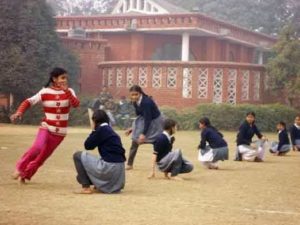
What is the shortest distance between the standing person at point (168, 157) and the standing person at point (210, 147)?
202 cm

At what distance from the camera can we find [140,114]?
12367 mm

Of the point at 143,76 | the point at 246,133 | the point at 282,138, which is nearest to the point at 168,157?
the point at 246,133

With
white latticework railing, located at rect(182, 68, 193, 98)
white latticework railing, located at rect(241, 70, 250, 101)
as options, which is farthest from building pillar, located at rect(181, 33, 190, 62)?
white latticework railing, located at rect(241, 70, 250, 101)

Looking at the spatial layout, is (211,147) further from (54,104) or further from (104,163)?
(104,163)

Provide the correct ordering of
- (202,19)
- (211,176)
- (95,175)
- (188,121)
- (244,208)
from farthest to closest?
(202,19)
(188,121)
(211,176)
(95,175)
(244,208)

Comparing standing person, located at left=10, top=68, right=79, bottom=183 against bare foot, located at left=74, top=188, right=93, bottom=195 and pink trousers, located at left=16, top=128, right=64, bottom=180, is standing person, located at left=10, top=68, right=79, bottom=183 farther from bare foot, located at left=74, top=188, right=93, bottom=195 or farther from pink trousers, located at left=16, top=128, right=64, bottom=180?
bare foot, located at left=74, top=188, right=93, bottom=195

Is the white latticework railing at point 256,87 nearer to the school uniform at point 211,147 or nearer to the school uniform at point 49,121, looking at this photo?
the school uniform at point 211,147

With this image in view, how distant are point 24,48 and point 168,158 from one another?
62.2 feet

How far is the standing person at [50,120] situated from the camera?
9523mm

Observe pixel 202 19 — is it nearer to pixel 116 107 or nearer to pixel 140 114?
pixel 116 107

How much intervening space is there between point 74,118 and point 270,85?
921 centimetres

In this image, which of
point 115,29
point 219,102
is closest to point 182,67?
point 219,102

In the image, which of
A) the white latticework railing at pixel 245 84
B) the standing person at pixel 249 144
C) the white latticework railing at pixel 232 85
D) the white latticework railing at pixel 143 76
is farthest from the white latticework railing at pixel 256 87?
the standing person at pixel 249 144

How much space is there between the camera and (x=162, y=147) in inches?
431
